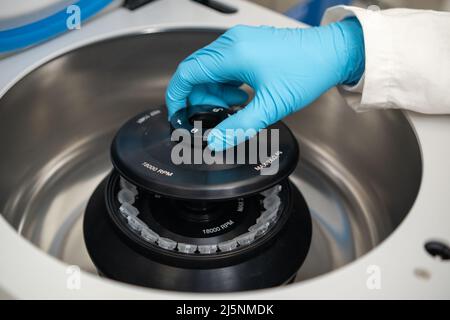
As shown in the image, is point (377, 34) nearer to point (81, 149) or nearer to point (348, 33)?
point (348, 33)

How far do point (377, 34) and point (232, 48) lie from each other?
195 mm

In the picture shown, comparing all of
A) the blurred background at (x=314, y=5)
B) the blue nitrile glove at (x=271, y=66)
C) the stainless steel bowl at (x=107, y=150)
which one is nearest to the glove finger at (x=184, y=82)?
the blue nitrile glove at (x=271, y=66)

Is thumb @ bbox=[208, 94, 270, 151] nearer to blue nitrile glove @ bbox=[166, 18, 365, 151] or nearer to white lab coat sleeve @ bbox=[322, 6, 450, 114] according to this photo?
blue nitrile glove @ bbox=[166, 18, 365, 151]

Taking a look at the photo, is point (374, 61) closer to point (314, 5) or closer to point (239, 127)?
point (239, 127)

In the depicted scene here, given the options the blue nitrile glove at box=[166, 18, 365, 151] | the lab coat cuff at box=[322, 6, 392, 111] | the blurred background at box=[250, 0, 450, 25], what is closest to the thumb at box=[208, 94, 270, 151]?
the blue nitrile glove at box=[166, 18, 365, 151]

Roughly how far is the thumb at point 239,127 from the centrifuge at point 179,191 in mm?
35

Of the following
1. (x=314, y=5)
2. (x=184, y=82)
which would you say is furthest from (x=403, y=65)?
(x=314, y=5)

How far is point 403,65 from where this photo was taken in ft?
2.17

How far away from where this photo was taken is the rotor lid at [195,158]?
21.4 inches

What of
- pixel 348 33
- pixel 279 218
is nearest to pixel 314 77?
pixel 348 33

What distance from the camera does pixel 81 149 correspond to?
835 millimetres

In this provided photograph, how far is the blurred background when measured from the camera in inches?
42.6

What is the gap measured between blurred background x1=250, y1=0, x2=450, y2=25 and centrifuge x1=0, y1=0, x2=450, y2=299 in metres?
0.27
